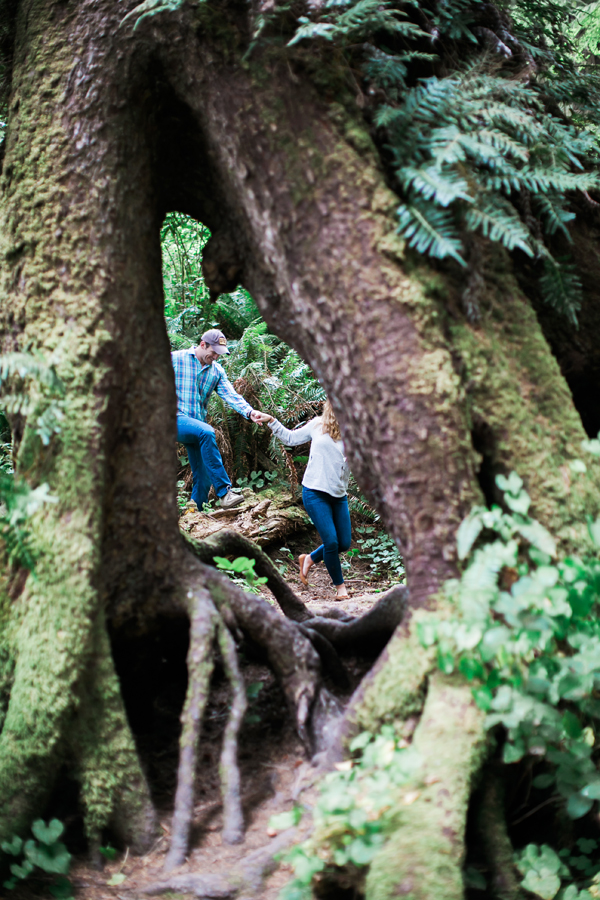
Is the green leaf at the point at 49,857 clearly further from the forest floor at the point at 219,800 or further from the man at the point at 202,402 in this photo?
the man at the point at 202,402

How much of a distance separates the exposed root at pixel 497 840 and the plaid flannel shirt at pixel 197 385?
5.49 metres

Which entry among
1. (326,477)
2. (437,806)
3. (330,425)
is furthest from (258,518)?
(437,806)

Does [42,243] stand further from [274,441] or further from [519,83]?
[274,441]

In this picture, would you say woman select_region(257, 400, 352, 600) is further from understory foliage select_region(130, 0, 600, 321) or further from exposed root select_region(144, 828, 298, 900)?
exposed root select_region(144, 828, 298, 900)

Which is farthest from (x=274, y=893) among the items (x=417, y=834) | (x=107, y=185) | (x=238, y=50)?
(x=238, y=50)

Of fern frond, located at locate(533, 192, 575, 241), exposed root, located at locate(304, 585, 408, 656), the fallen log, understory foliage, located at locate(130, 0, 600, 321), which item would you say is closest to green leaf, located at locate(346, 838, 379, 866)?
exposed root, located at locate(304, 585, 408, 656)

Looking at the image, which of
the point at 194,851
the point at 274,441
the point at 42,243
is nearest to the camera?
the point at 194,851

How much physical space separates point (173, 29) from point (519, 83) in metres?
1.67

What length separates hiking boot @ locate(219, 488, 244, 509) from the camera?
905 centimetres

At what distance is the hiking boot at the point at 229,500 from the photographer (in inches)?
356

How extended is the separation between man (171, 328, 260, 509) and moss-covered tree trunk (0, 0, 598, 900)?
4042mm

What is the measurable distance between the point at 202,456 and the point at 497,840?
667cm

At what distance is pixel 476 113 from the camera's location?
2717 mm

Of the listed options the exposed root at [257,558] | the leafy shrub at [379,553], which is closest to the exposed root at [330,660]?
the exposed root at [257,558]
